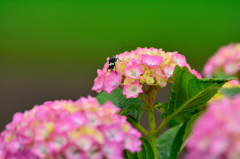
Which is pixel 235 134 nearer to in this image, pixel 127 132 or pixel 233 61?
pixel 127 132

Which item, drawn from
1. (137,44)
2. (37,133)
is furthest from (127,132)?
(137,44)

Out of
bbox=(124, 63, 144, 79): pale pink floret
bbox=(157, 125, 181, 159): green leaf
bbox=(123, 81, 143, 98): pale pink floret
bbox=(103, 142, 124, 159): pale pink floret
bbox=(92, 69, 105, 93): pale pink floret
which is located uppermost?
bbox=(92, 69, 105, 93): pale pink floret

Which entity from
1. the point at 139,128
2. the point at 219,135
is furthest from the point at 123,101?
the point at 219,135

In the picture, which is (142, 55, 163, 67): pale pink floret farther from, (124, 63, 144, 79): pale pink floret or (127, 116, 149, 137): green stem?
(127, 116, 149, 137): green stem

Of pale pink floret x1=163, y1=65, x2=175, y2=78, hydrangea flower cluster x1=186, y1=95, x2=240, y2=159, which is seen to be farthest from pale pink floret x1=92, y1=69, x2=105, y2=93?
hydrangea flower cluster x1=186, y1=95, x2=240, y2=159

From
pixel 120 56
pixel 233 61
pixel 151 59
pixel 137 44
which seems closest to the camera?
pixel 151 59

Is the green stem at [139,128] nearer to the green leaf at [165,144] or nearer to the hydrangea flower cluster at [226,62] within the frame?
the green leaf at [165,144]
